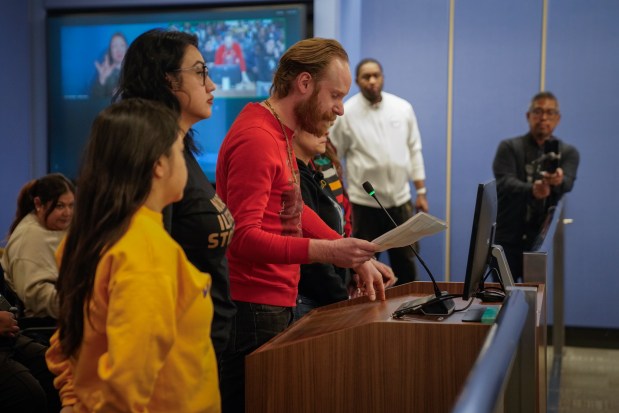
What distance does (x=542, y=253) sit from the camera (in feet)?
8.82

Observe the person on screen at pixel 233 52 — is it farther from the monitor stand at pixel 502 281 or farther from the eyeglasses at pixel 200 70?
the eyeglasses at pixel 200 70

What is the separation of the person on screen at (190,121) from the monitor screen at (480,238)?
583 millimetres

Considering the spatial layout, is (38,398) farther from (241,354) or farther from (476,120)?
(476,120)

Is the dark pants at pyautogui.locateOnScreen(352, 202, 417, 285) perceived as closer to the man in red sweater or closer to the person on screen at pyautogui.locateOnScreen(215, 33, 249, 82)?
the person on screen at pyautogui.locateOnScreen(215, 33, 249, 82)

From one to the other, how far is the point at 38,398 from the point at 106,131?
160 centimetres

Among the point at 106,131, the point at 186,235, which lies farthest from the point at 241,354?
the point at 106,131

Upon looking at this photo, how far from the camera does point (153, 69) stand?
1834 millimetres

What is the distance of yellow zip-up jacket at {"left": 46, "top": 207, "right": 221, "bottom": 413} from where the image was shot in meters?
1.38

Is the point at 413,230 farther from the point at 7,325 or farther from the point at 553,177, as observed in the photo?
the point at 553,177

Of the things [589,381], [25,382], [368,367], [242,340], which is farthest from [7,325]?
[589,381]

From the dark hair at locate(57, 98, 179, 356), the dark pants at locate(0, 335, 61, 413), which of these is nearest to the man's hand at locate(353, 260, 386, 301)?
the dark hair at locate(57, 98, 179, 356)

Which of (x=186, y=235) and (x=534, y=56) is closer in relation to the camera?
(x=186, y=235)

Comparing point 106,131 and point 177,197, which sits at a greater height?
point 106,131

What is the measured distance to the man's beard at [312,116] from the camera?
7.60ft
